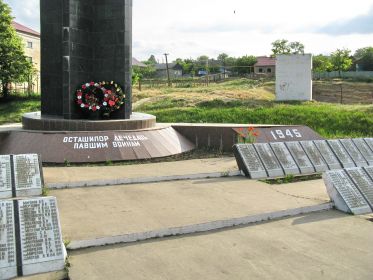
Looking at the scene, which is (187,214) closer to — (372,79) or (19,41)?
(19,41)

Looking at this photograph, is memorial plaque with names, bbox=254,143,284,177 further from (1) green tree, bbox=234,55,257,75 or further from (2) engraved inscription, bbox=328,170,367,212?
(1) green tree, bbox=234,55,257,75

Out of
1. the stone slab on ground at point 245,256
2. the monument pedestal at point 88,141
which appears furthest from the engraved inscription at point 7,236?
the monument pedestal at point 88,141

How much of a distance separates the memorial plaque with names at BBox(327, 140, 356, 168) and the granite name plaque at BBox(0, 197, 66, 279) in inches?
241

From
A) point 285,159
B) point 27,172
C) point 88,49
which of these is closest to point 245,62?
point 88,49

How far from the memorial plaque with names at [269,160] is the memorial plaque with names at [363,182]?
1.67 metres

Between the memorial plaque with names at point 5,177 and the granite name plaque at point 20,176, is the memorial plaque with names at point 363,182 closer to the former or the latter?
the granite name plaque at point 20,176

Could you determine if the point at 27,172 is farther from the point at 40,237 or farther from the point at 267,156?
the point at 267,156

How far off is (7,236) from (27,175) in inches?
102

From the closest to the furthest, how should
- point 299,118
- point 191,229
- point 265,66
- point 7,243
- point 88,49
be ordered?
point 7,243 < point 191,229 < point 88,49 < point 299,118 < point 265,66

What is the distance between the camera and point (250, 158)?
7.89m

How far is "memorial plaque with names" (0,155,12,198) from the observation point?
5.82 m

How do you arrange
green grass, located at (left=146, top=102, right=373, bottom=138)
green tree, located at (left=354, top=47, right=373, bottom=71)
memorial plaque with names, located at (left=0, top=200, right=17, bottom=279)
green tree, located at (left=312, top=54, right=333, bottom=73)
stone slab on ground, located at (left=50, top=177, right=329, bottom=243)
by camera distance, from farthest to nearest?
green tree, located at (left=354, top=47, right=373, bottom=71), green tree, located at (left=312, top=54, right=333, bottom=73), green grass, located at (left=146, top=102, right=373, bottom=138), stone slab on ground, located at (left=50, top=177, right=329, bottom=243), memorial plaque with names, located at (left=0, top=200, right=17, bottom=279)

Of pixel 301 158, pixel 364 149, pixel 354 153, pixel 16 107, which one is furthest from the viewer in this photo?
pixel 16 107

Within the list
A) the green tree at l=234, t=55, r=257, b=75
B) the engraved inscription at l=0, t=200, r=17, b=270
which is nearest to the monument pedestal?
the engraved inscription at l=0, t=200, r=17, b=270
